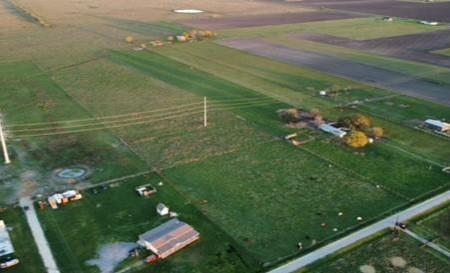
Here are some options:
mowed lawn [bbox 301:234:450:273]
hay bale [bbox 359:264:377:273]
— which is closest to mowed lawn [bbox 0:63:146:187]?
mowed lawn [bbox 301:234:450:273]

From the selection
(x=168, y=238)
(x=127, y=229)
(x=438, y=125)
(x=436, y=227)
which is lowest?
(x=127, y=229)

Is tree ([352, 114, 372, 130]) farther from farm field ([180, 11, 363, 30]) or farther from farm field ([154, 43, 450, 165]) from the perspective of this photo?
farm field ([180, 11, 363, 30])

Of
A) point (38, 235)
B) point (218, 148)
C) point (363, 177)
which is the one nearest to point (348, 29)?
point (218, 148)

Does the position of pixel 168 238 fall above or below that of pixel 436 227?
above

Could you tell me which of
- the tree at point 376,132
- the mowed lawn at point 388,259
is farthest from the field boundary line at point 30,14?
the mowed lawn at point 388,259

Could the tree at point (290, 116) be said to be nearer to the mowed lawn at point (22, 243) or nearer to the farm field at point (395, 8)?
the mowed lawn at point (22, 243)

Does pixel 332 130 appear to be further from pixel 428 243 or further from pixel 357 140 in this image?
pixel 428 243
